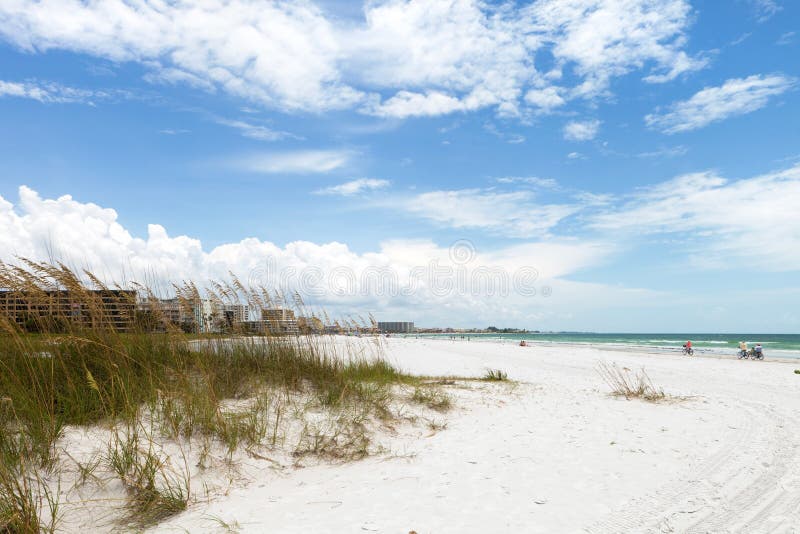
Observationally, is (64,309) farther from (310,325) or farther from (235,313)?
(310,325)

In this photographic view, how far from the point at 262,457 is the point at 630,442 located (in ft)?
14.1

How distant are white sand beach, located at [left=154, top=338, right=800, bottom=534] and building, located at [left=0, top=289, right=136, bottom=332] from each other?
2.78m

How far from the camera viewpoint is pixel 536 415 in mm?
7297

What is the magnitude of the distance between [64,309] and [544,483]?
5.66m

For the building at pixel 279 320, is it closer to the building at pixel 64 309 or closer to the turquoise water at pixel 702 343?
the building at pixel 64 309

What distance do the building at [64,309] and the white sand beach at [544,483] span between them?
9.13ft

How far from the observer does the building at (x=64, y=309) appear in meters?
5.20

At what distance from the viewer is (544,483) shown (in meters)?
4.26

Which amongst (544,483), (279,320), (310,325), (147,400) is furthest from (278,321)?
(544,483)

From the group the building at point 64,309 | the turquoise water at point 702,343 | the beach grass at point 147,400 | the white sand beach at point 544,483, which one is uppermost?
the building at point 64,309

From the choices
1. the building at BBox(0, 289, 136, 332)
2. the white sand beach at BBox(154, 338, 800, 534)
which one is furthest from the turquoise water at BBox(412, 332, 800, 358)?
the building at BBox(0, 289, 136, 332)

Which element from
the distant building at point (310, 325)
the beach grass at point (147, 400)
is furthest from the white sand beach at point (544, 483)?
the distant building at point (310, 325)

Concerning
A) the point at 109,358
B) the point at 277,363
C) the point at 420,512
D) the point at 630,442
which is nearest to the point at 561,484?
the point at 420,512

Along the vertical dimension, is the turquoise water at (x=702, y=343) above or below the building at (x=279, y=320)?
below
